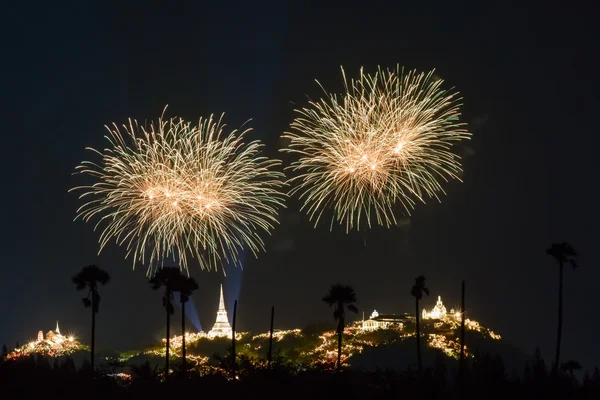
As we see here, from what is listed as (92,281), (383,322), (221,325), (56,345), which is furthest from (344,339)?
(92,281)

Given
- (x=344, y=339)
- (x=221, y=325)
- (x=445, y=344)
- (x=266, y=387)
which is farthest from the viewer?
(x=221, y=325)

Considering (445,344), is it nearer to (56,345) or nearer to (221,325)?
(221,325)


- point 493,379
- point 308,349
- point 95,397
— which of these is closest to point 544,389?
point 493,379

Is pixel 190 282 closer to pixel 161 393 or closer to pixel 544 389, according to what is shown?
pixel 161 393

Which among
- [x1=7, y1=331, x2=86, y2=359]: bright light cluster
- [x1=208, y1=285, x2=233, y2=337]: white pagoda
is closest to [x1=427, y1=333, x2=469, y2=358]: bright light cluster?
[x1=208, y1=285, x2=233, y2=337]: white pagoda

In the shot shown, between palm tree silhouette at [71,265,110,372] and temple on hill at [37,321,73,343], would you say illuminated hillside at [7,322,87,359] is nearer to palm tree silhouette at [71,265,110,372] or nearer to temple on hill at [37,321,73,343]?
temple on hill at [37,321,73,343]
